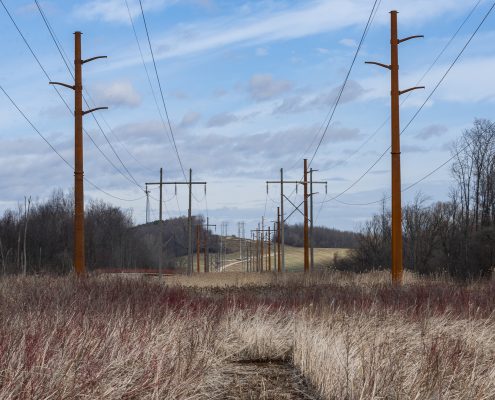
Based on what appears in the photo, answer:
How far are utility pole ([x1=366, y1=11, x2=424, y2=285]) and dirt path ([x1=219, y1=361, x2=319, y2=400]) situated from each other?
1055 centimetres

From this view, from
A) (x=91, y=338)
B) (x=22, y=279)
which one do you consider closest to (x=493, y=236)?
(x=22, y=279)

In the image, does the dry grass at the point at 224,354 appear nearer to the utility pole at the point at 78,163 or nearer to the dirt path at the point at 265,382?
the dirt path at the point at 265,382

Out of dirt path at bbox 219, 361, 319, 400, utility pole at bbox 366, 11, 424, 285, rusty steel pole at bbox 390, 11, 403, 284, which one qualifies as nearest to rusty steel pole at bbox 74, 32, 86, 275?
utility pole at bbox 366, 11, 424, 285

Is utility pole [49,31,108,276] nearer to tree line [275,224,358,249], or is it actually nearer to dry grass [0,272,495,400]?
dry grass [0,272,495,400]

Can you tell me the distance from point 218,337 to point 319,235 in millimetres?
168215

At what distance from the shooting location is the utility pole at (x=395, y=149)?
18.6 metres

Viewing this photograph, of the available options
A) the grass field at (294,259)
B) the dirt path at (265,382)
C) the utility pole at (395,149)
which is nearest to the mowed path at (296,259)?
the grass field at (294,259)

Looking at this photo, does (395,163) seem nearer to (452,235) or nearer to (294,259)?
(452,235)

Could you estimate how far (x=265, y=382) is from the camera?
735 centimetres

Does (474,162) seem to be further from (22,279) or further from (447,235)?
(22,279)

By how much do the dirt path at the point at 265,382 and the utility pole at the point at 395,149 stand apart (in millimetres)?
10551

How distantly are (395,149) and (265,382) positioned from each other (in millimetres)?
12118

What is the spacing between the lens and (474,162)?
2240 inches

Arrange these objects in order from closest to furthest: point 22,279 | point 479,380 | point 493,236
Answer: point 479,380 < point 22,279 < point 493,236
